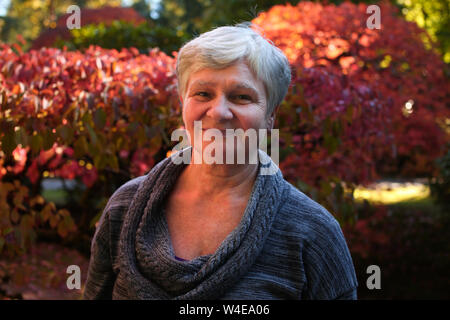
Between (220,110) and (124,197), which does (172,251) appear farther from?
(220,110)

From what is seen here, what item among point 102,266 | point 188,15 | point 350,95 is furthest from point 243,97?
point 188,15

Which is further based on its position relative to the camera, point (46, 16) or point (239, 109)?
point (46, 16)

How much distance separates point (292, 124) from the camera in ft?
10.1

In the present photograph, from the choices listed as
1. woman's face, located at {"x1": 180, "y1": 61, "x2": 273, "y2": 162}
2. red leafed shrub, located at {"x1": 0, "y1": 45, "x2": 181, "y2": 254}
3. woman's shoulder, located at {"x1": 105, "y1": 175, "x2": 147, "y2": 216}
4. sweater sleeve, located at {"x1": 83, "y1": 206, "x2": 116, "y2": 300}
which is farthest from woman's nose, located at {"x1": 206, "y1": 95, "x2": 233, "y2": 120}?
red leafed shrub, located at {"x1": 0, "y1": 45, "x2": 181, "y2": 254}

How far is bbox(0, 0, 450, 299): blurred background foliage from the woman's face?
0.66 metres

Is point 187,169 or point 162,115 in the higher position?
point 162,115

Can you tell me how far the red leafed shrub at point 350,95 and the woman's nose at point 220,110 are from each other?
1.34 m

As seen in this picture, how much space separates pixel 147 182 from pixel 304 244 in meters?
0.53

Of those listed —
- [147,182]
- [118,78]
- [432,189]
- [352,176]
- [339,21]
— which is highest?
[339,21]

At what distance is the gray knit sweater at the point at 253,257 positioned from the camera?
1422 millimetres

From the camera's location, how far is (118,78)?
9.74 ft

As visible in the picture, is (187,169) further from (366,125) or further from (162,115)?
(366,125)

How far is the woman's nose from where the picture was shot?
1443 mm

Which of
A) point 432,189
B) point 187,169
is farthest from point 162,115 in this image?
point 432,189
